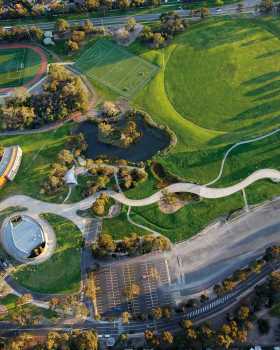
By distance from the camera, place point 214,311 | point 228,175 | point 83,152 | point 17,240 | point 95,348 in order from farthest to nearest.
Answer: point 83,152 → point 228,175 → point 17,240 → point 214,311 → point 95,348

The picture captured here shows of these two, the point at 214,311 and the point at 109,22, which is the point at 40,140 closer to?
the point at 109,22

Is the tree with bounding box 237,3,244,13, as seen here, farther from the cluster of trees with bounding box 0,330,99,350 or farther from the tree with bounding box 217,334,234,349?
the cluster of trees with bounding box 0,330,99,350

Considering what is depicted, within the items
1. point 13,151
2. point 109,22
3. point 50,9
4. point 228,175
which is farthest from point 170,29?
point 13,151

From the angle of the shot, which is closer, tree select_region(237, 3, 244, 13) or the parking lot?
the parking lot

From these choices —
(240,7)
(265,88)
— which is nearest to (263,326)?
(265,88)

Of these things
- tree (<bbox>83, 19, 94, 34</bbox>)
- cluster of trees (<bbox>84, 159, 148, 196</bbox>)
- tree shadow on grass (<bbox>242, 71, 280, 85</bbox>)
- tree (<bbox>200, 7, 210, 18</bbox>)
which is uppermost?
tree (<bbox>200, 7, 210, 18</bbox>)

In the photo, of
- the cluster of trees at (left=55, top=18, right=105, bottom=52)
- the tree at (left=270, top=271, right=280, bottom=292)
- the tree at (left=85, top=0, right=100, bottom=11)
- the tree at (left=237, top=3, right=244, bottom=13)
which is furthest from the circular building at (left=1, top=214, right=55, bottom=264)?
the tree at (left=237, top=3, right=244, bottom=13)
